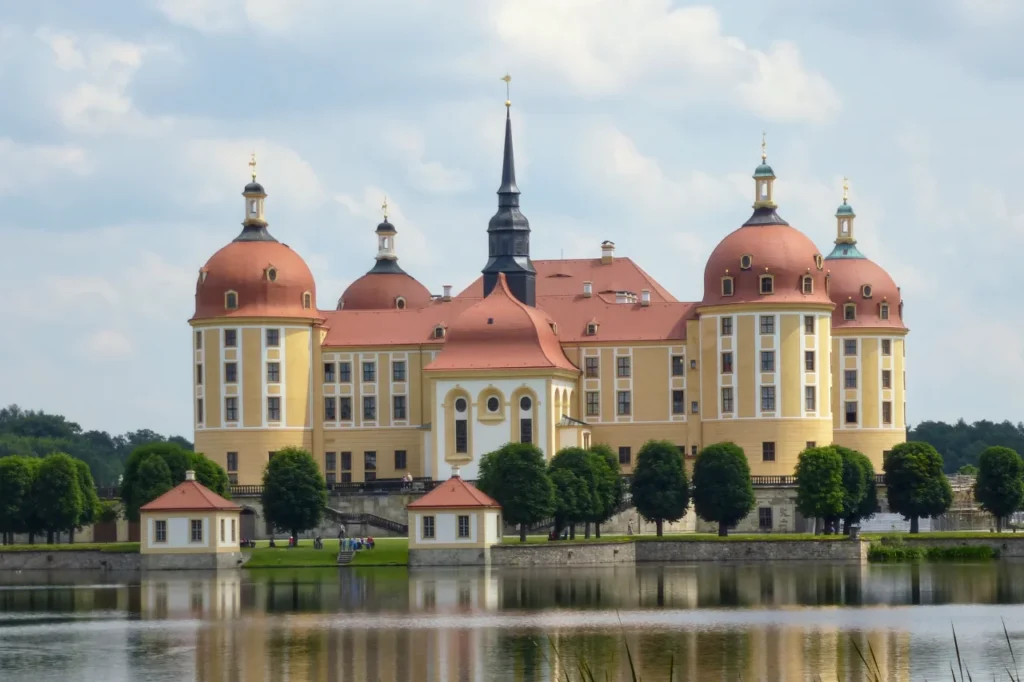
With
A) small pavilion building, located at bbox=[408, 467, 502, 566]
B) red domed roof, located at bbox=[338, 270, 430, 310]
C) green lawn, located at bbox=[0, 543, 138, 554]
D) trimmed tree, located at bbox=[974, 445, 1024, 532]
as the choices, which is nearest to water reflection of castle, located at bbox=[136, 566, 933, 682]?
small pavilion building, located at bbox=[408, 467, 502, 566]

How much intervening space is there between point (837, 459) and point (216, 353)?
34093mm

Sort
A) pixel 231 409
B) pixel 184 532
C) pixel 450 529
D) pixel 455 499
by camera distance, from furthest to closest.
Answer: pixel 231 409, pixel 184 532, pixel 450 529, pixel 455 499

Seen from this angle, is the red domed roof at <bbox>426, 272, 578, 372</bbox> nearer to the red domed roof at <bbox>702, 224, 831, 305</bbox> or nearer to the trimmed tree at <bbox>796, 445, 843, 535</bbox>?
the red domed roof at <bbox>702, 224, 831, 305</bbox>

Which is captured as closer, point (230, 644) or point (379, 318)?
point (230, 644)

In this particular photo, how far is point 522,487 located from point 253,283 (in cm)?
2762

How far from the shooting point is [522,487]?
98.6 m

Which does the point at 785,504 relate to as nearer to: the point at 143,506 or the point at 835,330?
the point at 835,330

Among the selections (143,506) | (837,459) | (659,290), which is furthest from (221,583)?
(659,290)

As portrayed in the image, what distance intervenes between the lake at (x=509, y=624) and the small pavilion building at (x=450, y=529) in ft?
8.76

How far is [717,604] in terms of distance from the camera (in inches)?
2862

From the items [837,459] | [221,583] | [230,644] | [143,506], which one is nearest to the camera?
[230,644]

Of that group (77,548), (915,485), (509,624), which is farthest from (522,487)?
(509,624)

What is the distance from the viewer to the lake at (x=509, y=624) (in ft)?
181

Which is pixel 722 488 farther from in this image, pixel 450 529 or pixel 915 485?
pixel 450 529
